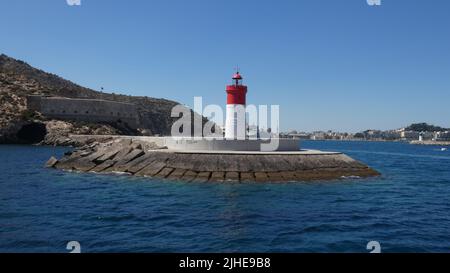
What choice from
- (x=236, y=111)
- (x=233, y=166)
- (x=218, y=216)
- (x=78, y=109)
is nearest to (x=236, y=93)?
(x=236, y=111)

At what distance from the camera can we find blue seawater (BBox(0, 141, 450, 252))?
1302cm

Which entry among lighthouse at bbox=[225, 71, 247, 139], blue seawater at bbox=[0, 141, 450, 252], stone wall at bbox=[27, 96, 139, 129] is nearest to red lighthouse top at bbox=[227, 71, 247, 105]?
lighthouse at bbox=[225, 71, 247, 139]

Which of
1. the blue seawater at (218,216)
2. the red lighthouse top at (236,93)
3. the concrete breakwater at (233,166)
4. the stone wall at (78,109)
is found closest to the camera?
the blue seawater at (218,216)

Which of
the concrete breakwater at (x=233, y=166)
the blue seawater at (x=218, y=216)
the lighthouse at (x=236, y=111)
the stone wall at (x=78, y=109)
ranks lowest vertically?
the blue seawater at (x=218, y=216)

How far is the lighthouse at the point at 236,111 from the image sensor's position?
112 ft

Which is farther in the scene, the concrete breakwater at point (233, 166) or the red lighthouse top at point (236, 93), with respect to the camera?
the red lighthouse top at point (236, 93)

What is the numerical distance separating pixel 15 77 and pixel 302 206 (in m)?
108

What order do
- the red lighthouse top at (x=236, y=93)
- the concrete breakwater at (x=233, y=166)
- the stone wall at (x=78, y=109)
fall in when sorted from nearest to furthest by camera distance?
the concrete breakwater at (x=233, y=166) → the red lighthouse top at (x=236, y=93) → the stone wall at (x=78, y=109)

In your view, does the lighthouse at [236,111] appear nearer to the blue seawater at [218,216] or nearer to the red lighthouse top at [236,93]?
the red lighthouse top at [236,93]

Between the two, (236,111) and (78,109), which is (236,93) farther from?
(78,109)

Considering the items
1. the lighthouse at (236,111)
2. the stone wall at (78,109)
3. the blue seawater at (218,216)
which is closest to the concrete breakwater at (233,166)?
the blue seawater at (218,216)

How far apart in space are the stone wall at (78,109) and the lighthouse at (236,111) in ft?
200
